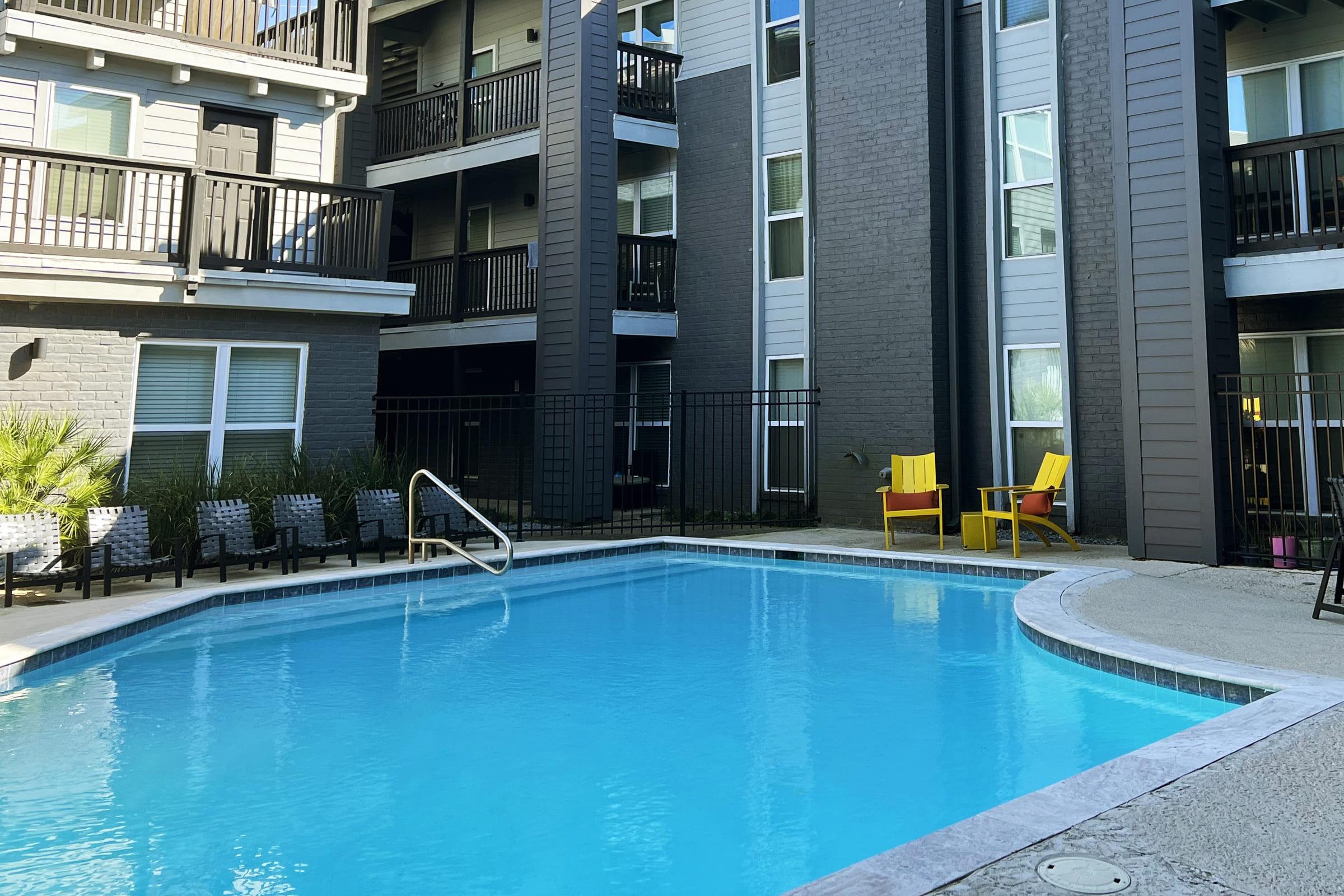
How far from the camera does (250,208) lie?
37.8ft

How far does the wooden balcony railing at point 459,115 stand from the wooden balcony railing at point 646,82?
1340 millimetres

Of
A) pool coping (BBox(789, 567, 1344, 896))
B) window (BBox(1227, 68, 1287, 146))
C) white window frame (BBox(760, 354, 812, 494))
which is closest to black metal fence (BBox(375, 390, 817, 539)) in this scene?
white window frame (BBox(760, 354, 812, 494))

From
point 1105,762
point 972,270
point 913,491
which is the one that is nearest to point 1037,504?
point 913,491

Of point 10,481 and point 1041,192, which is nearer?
point 10,481

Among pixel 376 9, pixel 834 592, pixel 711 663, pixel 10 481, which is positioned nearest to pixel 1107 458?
pixel 834 592

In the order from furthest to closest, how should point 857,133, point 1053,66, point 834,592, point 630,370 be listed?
1. point 630,370
2. point 857,133
3. point 1053,66
4. point 834,592

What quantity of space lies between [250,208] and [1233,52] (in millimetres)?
11862

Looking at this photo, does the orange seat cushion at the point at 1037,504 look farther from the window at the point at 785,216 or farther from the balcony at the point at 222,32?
the balcony at the point at 222,32

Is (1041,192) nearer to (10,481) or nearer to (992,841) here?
(992,841)

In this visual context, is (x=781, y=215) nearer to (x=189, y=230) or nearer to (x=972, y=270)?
(x=972, y=270)

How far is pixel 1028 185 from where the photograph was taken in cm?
1269

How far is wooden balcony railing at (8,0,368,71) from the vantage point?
39.1 ft

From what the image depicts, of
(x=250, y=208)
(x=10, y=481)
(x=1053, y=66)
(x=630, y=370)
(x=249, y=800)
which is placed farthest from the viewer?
(x=630, y=370)

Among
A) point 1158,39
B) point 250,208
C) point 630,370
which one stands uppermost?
point 1158,39
